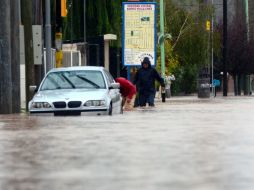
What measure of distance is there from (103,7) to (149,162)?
36.2 m

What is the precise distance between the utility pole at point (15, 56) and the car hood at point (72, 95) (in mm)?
3628

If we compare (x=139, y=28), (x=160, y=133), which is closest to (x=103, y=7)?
(x=139, y=28)

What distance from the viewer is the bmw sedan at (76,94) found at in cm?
2028

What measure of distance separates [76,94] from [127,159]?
1214 cm

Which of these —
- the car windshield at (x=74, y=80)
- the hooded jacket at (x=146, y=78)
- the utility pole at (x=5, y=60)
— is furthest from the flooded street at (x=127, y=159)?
the hooded jacket at (x=146, y=78)

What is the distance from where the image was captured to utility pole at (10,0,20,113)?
24.5m

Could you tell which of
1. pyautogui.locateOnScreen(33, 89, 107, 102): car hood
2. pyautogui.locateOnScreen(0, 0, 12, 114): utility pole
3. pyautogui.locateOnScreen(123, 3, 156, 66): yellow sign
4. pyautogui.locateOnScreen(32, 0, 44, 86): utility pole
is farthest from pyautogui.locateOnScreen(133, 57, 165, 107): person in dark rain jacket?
pyautogui.locateOnScreen(123, 3, 156, 66): yellow sign

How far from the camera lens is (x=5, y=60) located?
933 inches

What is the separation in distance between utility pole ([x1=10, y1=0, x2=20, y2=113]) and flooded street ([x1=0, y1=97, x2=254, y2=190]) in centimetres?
1162

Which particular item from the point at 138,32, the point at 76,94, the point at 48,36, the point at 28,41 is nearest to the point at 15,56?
the point at 28,41

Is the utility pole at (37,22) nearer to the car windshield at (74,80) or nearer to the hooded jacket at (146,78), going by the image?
the hooded jacket at (146,78)

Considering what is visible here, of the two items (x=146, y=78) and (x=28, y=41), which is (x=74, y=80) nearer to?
(x=28, y=41)

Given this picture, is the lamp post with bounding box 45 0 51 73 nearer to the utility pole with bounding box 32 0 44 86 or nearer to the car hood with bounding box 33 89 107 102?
the utility pole with bounding box 32 0 44 86

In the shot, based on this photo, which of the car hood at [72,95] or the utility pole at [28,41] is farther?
the utility pole at [28,41]
